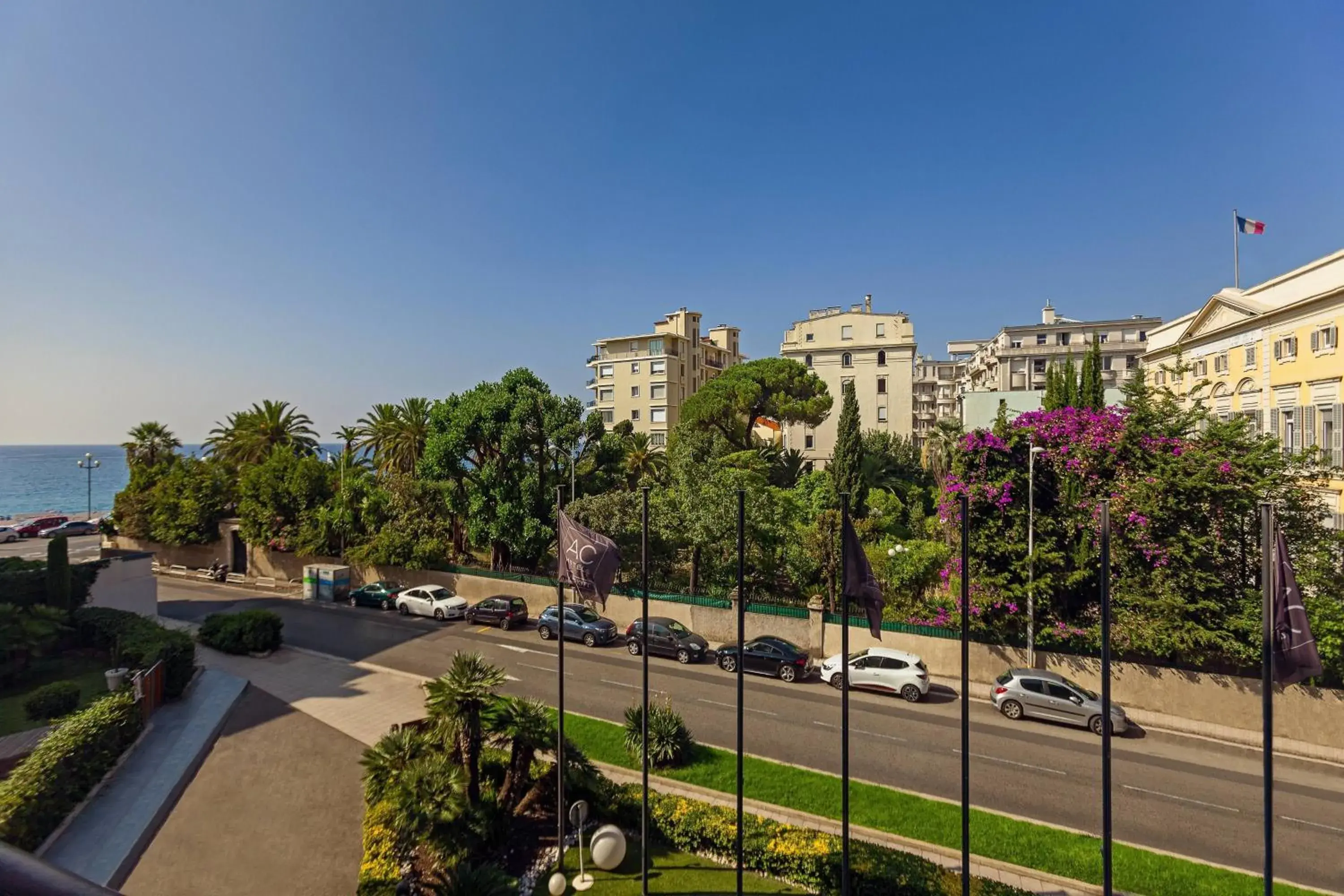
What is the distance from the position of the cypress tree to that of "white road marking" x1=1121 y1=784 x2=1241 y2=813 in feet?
104

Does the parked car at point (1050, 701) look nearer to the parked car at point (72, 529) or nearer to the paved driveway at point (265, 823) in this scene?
the paved driveway at point (265, 823)

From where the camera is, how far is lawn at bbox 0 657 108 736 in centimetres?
1565

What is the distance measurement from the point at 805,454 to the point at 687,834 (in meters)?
53.1

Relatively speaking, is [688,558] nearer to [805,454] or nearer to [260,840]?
[260,840]

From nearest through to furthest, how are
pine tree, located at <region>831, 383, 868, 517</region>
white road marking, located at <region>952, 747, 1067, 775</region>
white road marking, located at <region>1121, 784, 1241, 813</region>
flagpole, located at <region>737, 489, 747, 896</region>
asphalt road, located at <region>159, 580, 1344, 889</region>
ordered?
flagpole, located at <region>737, 489, 747, 896</region> → asphalt road, located at <region>159, 580, 1344, 889</region> → white road marking, located at <region>1121, 784, 1241, 813</region> → white road marking, located at <region>952, 747, 1067, 775</region> → pine tree, located at <region>831, 383, 868, 517</region>

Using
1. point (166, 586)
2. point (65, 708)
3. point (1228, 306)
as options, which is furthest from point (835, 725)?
point (166, 586)

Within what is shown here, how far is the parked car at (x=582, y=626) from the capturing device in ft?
83.4

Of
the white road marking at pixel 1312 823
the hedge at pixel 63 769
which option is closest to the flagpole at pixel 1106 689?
the white road marking at pixel 1312 823

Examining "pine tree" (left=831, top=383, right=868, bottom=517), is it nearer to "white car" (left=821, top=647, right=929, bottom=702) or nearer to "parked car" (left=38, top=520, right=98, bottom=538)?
"white car" (left=821, top=647, right=929, bottom=702)

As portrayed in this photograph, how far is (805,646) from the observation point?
24.0 metres

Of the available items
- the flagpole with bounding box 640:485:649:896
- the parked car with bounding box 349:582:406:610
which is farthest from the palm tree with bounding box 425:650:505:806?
the parked car with bounding box 349:582:406:610

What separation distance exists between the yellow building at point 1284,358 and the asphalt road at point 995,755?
32.5 feet

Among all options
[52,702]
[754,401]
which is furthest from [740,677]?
[754,401]

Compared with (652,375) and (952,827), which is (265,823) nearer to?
(952,827)
